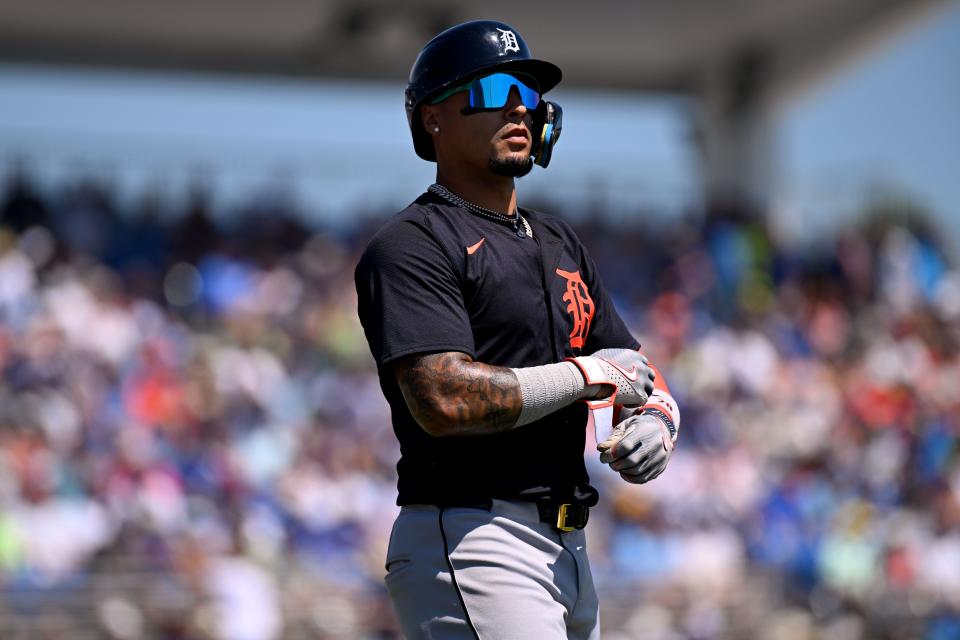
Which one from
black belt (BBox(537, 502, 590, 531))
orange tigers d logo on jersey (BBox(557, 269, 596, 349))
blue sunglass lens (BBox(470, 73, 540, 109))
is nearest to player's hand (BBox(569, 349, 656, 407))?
orange tigers d logo on jersey (BBox(557, 269, 596, 349))

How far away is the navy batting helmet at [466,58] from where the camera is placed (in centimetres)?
339

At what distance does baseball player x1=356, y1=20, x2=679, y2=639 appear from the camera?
313 cm

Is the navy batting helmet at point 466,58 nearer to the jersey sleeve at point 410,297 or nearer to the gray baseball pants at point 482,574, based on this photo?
the jersey sleeve at point 410,297

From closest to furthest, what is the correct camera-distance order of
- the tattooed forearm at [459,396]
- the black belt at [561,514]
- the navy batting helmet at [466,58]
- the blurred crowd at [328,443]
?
the tattooed forearm at [459,396]
the black belt at [561,514]
the navy batting helmet at [466,58]
the blurred crowd at [328,443]

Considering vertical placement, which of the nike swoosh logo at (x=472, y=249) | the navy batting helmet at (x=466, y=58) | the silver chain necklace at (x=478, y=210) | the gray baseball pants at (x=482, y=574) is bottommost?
the gray baseball pants at (x=482, y=574)

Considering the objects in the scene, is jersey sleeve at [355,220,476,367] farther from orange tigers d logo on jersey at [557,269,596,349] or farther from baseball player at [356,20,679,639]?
orange tigers d logo on jersey at [557,269,596,349]

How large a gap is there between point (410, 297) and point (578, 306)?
1.75 ft

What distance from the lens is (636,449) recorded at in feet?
10.5

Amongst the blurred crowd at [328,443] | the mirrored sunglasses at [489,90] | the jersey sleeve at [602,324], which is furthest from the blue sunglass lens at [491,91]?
the blurred crowd at [328,443]

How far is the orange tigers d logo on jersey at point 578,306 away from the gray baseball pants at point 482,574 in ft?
1.60

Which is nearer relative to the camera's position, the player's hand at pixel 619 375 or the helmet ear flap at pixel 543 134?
the player's hand at pixel 619 375

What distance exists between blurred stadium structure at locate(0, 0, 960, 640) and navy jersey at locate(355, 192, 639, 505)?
7.24 m

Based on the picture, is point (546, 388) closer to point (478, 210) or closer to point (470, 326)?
point (470, 326)

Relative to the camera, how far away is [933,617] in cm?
1234
